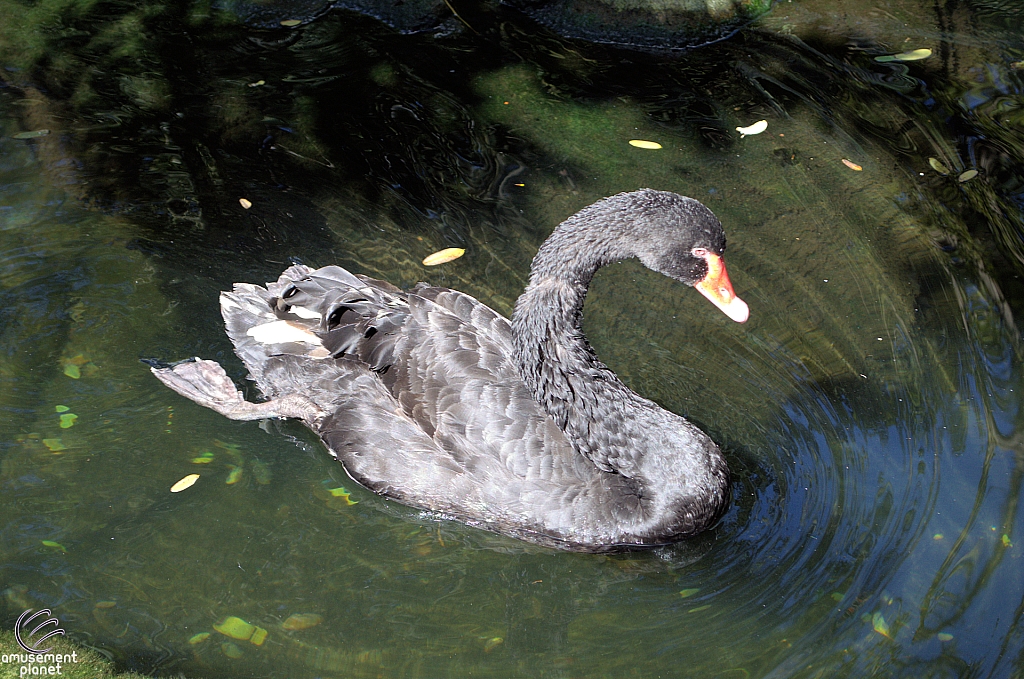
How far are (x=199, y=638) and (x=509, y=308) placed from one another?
253cm

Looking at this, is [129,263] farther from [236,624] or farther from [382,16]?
[382,16]

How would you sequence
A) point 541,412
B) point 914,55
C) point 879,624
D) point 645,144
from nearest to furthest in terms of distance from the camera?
point 879,624 → point 541,412 → point 645,144 → point 914,55

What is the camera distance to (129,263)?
5578 mm

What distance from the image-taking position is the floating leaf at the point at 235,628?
383 centimetres

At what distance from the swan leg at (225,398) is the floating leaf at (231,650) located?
4.14ft

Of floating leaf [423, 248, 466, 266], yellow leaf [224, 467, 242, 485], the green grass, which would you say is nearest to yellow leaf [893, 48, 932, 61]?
floating leaf [423, 248, 466, 266]

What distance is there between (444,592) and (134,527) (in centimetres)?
151

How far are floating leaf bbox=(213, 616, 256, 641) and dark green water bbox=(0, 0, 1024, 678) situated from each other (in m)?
0.05

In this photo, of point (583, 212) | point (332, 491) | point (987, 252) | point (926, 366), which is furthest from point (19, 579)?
point (987, 252)

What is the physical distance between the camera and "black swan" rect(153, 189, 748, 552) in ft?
13.5

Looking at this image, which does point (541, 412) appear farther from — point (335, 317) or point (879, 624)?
point (879, 624)

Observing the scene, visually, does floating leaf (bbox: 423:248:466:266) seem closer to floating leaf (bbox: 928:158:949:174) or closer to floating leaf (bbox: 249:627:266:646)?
floating leaf (bbox: 249:627:266:646)

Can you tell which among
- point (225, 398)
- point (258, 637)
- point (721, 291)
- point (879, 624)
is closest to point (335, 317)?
point (225, 398)

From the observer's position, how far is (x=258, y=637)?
3828mm
